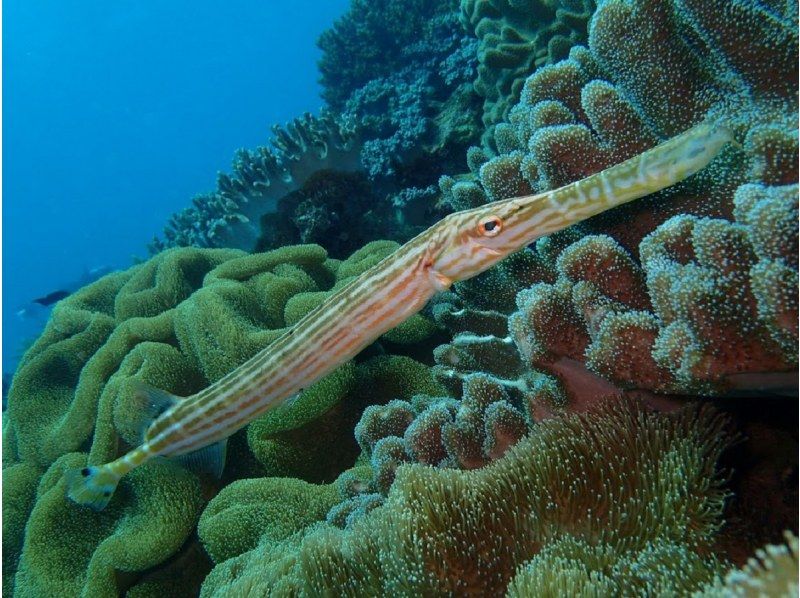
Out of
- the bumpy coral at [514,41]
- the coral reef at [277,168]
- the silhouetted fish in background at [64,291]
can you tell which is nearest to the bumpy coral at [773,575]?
the bumpy coral at [514,41]

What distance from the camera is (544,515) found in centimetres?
217

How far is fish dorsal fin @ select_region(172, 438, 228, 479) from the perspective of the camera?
3658 millimetres

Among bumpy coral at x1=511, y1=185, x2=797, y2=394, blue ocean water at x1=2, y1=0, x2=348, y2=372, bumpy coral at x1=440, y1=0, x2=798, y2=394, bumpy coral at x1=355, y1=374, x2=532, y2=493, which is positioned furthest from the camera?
blue ocean water at x1=2, y1=0, x2=348, y2=372

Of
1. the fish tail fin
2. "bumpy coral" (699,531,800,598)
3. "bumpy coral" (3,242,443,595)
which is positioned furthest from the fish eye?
the fish tail fin

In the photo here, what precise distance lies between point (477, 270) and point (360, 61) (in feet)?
38.9

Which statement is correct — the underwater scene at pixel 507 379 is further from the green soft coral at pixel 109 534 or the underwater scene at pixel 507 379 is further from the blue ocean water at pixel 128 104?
the blue ocean water at pixel 128 104

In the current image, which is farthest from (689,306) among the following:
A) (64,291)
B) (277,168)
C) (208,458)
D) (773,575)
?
(64,291)

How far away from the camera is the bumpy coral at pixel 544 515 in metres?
1.91

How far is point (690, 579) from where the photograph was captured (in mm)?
1677

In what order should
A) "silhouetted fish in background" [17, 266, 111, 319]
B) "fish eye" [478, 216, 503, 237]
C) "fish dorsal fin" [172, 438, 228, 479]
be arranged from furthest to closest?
1. "silhouetted fish in background" [17, 266, 111, 319]
2. "fish dorsal fin" [172, 438, 228, 479]
3. "fish eye" [478, 216, 503, 237]

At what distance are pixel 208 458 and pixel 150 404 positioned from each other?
0.58 meters

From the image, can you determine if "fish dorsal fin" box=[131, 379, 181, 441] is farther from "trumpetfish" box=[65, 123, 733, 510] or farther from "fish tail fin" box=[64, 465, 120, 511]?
"fish tail fin" box=[64, 465, 120, 511]

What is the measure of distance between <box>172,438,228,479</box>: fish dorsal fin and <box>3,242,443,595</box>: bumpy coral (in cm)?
26

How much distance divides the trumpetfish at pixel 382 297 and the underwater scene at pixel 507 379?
0.04ft
